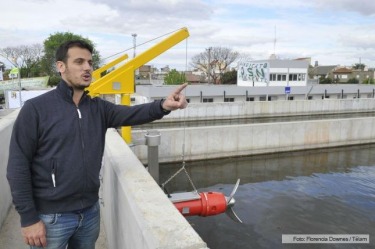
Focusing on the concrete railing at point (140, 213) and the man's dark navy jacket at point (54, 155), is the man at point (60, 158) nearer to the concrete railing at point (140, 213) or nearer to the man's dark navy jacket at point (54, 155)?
the man's dark navy jacket at point (54, 155)

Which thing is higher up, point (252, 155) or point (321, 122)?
point (321, 122)

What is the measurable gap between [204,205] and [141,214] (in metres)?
3.57

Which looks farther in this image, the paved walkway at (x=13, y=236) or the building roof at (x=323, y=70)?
the building roof at (x=323, y=70)

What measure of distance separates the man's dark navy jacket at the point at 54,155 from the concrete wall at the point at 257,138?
1067 cm

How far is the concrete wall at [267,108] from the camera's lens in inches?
1013

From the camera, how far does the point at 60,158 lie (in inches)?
85.0

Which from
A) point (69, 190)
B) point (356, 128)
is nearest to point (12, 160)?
point (69, 190)

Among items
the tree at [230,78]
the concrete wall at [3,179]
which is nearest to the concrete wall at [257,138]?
the concrete wall at [3,179]

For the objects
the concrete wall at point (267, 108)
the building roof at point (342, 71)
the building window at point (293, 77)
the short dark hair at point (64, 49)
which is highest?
the building roof at point (342, 71)

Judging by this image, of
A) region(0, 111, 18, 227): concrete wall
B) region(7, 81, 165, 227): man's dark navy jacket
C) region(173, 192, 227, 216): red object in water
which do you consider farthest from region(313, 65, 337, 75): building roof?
region(7, 81, 165, 227): man's dark navy jacket

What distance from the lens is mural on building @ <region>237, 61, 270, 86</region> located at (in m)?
42.6

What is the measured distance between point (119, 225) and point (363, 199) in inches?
446

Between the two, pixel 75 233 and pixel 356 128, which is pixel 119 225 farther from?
pixel 356 128

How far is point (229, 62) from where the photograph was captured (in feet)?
236
